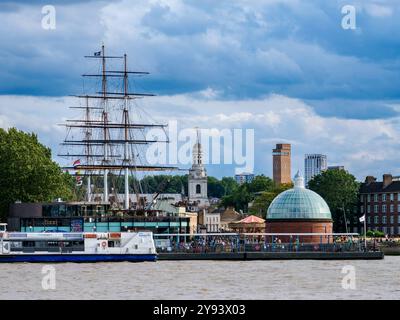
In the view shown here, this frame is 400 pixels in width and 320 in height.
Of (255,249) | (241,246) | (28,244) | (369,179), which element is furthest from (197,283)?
(369,179)

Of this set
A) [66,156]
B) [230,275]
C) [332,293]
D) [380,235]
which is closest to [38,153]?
[66,156]

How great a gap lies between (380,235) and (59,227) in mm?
54041

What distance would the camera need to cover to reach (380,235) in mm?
161250

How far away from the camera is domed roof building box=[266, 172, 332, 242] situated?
132250 millimetres

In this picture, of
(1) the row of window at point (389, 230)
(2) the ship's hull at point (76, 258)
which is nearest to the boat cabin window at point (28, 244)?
(2) the ship's hull at point (76, 258)

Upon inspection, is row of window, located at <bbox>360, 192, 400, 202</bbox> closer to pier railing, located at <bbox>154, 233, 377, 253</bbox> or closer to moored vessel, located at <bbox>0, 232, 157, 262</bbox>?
pier railing, located at <bbox>154, 233, 377, 253</bbox>

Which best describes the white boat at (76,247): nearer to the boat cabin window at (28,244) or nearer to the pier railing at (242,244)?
the boat cabin window at (28,244)

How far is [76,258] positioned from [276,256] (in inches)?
839

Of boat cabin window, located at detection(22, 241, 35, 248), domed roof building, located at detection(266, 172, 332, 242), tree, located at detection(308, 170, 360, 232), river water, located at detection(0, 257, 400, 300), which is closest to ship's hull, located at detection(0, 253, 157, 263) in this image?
boat cabin window, located at detection(22, 241, 35, 248)

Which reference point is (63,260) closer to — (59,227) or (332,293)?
(59,227)

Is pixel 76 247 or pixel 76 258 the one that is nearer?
pixel 76 258

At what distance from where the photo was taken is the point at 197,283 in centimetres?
6819

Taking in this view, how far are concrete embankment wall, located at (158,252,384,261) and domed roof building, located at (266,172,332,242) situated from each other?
46.6 feet

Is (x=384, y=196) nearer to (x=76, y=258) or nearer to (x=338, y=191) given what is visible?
(x=338, y=191)
